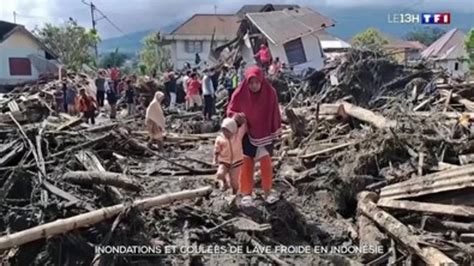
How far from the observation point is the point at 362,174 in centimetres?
723

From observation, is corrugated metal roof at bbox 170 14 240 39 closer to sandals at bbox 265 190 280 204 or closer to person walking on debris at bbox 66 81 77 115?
person walking on debris at bbox 66 81 77 115

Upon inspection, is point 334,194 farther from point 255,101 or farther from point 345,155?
point 255,101

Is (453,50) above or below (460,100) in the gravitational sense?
above

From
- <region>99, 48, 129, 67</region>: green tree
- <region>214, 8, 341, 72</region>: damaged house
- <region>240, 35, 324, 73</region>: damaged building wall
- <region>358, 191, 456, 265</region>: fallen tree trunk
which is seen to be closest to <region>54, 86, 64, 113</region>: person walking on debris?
<region>214, 8, 341, 72</region>: damaged house

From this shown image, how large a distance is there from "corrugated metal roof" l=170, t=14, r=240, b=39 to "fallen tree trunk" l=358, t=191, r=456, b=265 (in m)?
54.9

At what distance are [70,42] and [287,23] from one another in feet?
86.4

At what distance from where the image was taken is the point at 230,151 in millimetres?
7016

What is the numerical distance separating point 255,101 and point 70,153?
2.73 metres

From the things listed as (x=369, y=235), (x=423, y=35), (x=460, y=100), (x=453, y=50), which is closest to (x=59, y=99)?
(x=460, y=100)

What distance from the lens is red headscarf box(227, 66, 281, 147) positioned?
675 centimetres

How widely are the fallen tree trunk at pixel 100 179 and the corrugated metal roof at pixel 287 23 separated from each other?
23.1m

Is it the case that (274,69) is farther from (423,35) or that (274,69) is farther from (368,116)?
(423,35)

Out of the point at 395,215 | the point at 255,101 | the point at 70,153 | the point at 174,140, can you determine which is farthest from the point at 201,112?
the point at 395,215

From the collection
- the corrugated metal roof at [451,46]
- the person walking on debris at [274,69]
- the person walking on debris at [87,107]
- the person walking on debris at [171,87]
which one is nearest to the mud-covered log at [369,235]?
the person walking on debris at [87,107]
